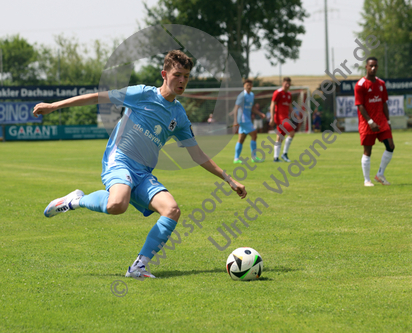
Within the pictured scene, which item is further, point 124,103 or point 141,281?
point 124,103

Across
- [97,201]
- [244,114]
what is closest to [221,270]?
[97,201]

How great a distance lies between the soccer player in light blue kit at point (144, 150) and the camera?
4.64 m

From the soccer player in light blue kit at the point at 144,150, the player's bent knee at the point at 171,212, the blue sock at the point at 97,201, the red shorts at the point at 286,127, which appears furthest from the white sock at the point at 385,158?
the blue sock at the point at 97,201

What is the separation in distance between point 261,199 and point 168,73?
4.77 meters

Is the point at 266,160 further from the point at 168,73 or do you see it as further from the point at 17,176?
the point at 168,73

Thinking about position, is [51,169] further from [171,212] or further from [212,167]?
[171,212]

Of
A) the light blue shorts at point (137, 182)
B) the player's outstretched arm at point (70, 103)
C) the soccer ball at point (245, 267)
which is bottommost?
the soccer ball at point (245, 267)

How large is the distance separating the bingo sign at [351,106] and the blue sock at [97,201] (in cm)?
3579

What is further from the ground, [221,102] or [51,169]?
[221,102]

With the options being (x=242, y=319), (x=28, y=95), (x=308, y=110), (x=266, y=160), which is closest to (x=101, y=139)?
(x=28, y=95)

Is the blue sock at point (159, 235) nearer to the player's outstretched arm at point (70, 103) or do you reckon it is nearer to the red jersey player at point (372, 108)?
the player's outstretched arm at point (70, 103)

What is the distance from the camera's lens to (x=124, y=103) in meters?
5.00

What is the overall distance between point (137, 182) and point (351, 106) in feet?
118

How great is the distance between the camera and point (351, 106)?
38.8 metres
